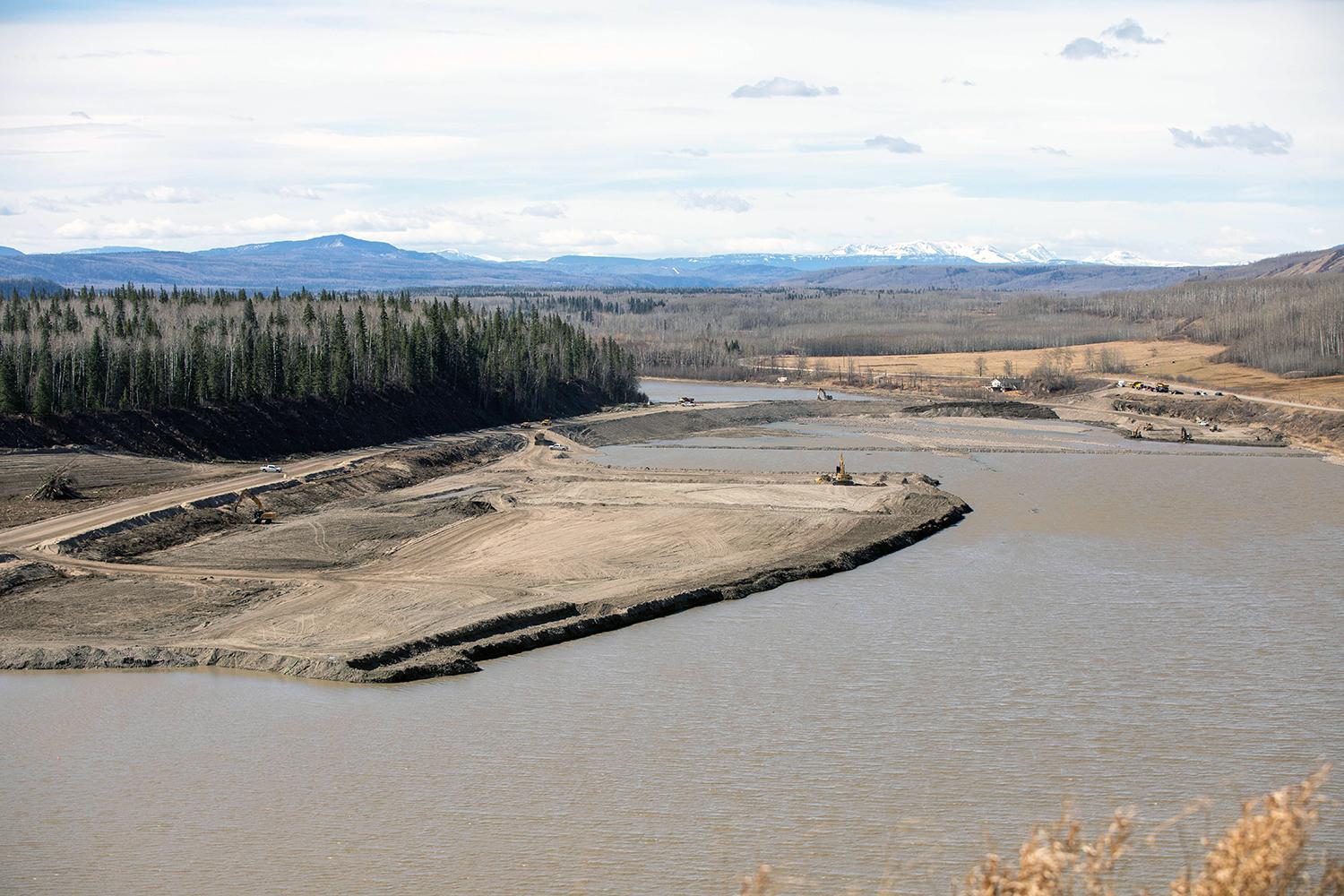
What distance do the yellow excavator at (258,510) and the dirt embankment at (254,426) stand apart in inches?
509

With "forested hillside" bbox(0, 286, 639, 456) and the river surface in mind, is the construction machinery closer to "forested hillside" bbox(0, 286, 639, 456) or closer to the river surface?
the river surface

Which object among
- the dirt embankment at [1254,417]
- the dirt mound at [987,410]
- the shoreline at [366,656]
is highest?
the dirt embankment at [1254,417]

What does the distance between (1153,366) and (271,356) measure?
9848 cm

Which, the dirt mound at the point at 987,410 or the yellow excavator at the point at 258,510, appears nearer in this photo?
the yellow excavator at the point at 258,510

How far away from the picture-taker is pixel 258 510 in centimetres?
5244

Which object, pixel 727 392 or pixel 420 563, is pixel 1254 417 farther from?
pixel 420 563

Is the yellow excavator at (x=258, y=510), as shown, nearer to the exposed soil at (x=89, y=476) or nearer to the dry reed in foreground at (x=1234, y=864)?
the exposed soil at (x=89, y=476)

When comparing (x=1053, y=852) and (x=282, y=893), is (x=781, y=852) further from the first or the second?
(x=1053, y=852)

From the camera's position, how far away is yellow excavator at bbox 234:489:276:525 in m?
52.0

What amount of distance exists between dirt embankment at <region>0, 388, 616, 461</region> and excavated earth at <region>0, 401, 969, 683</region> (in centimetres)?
768

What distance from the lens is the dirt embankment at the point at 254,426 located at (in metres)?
63.7

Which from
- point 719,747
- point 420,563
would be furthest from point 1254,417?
point 719,747

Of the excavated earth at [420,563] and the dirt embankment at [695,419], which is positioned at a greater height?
the dirt embankment at [695,419]

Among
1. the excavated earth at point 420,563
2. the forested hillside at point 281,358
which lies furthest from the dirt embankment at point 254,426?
the excavated earth at point 420,563
